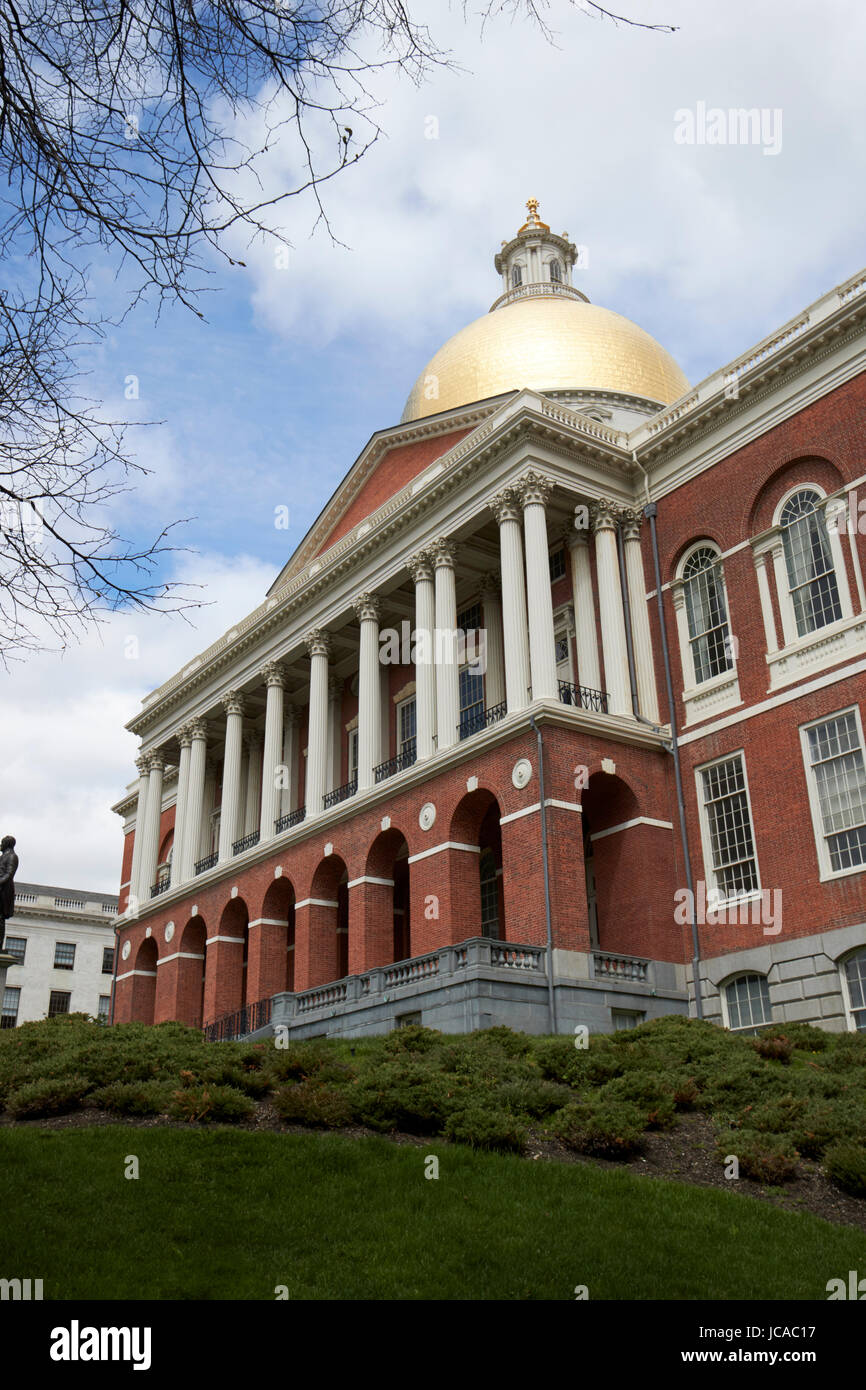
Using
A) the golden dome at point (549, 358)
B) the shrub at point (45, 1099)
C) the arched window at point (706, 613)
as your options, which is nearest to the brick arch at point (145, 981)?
the golden dome at point (549, 358)

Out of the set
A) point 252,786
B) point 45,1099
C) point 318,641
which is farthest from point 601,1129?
point 252,786

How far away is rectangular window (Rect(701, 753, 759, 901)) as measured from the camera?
2892cm

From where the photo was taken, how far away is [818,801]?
27391mm

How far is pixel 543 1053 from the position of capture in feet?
63.6

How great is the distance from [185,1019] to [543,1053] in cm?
2961

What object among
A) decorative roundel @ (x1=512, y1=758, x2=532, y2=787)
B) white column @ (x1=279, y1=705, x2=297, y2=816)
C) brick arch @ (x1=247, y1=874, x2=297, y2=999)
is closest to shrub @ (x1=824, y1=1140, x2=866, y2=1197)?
decorative roundel @ (x1=512, y1=758, x2=532, y2=787)

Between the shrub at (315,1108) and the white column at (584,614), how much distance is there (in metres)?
18.9

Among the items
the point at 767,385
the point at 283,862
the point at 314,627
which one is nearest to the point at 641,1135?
the point at 767,385

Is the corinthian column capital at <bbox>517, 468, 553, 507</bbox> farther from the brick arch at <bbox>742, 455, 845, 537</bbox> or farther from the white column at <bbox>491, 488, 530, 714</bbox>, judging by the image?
the brick arch at <bbox>742, 455, 845, 537</bbox>

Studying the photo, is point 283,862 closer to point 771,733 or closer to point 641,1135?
point 771,733

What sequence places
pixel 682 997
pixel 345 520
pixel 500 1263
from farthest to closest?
pixel 345 520 → pixel 682 997 → pixel 500 1263

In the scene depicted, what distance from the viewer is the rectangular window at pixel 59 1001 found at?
81.2m

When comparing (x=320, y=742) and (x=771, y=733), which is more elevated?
(x=320, y=742)

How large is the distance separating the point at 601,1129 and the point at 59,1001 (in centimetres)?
7392
